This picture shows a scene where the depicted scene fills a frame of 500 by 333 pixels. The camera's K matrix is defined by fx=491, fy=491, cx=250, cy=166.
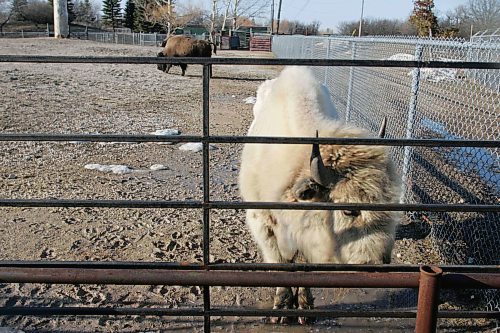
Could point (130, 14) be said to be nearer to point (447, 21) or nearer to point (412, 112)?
point (447, 21)

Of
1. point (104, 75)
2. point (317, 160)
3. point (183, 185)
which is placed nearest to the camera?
point (317, 160)

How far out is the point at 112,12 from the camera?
79500 mm

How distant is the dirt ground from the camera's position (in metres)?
3.85

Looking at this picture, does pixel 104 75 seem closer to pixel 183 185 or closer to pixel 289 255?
pixel 183 185

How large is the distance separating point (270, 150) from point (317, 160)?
868mm

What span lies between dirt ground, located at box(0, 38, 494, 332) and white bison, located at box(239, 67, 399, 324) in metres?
0.72

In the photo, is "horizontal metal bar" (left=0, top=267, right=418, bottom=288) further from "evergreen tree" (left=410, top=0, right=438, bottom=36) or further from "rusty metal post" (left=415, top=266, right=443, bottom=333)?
"evergreen tree" (left=410, top=0, right=438, bottom=36)

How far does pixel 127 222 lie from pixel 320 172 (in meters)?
Result: 3.05

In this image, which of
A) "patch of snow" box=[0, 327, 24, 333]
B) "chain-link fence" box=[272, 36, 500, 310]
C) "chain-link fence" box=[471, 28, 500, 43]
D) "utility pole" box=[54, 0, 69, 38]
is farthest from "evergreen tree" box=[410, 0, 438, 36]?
"patch of snow" box=[0, 327, 24, 333]

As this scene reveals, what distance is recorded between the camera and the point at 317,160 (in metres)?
3.04

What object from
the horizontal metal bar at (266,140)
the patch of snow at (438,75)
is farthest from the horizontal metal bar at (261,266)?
the patch of snow at (438,75)

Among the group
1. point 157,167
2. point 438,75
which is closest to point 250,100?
point 157,167

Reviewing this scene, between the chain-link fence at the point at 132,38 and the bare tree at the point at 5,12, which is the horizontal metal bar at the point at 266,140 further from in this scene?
the bare tree at the point at 5,12

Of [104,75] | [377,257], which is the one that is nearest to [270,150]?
[377,257]
